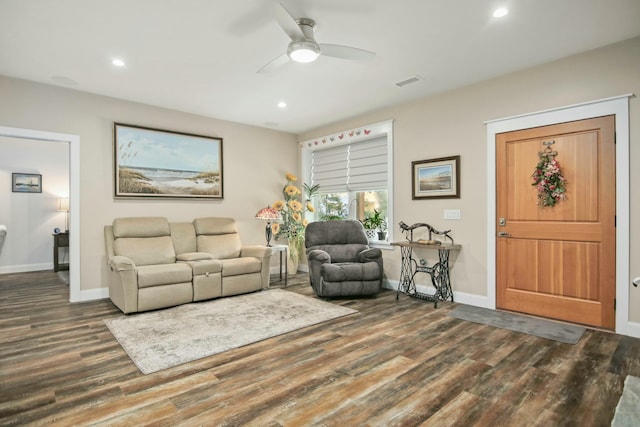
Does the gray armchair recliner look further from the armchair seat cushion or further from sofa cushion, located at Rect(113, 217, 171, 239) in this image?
sofa cushion, located at Rect(113, 217, 171, 239)

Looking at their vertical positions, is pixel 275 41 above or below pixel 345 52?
above

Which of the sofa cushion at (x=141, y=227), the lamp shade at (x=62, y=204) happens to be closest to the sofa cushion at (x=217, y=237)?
the sofa cushion at (x=141, y=227)

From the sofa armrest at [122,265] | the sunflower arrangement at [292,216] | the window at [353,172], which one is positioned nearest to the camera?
the sofa armrest at [122,265]

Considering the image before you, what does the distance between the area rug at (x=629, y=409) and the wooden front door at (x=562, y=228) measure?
1892 mm

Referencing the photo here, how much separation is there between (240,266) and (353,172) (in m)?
2.42

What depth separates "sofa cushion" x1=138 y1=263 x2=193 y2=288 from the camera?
3803mm

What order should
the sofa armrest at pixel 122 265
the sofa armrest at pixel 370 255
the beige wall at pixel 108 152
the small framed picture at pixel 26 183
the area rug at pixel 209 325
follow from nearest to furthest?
the area rug at pixel 209 325, the sofa armrest at pixel 122 265, the beige wall at pixel 108 152, the sofa armrest at pixel 370 255, the small framed picture at pixel 26 183

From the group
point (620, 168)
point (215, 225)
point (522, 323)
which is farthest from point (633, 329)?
point (215, 225)

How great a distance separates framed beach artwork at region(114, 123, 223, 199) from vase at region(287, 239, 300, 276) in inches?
61.1

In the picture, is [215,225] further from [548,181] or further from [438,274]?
[548,181]

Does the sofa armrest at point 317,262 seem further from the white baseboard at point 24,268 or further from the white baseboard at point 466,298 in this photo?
the white baseboard at point 24,268

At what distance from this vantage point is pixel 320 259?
4.44 meters

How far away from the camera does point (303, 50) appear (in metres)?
2.63

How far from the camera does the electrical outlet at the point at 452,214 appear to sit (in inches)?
167
